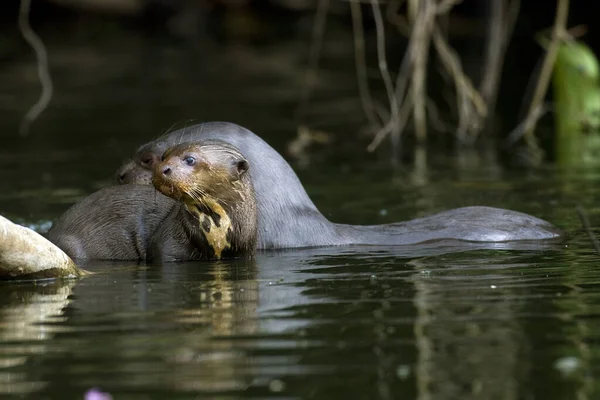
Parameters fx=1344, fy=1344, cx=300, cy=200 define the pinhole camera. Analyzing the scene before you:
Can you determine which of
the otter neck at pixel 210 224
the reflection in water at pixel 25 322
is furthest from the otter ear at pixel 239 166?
the reflection in water at pixel 25 322

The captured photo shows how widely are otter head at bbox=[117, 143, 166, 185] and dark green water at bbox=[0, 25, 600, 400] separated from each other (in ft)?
2.45

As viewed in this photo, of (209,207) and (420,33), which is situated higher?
(420,33)

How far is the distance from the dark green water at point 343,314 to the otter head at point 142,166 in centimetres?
75

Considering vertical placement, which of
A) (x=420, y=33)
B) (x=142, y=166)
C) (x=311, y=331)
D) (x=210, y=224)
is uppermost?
(x=420, y=33)

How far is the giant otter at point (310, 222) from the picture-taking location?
239 inches

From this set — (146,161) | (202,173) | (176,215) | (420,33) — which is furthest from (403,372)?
(420,33)

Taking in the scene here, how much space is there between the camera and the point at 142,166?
6.38 metres

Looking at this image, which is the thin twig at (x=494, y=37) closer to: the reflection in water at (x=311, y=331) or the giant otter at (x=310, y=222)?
the giant otter at (x=310, y=222)

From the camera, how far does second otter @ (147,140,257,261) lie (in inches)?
218

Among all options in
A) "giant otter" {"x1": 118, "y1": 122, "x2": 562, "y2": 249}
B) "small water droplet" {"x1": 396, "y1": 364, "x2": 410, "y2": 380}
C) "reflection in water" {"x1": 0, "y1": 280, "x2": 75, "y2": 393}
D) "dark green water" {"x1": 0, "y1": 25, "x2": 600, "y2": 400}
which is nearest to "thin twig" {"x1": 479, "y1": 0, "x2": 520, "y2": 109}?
"dark green water" {"x1": 0, "y1": 25, "x2": 600, "y2": 400}

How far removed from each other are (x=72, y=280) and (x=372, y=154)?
16.0 ft

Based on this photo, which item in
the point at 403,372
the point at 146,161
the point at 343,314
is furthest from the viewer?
the point at 146,161

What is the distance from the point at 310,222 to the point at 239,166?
0.60 meters

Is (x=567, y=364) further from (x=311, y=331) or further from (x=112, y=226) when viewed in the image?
(x=112, y=226)
